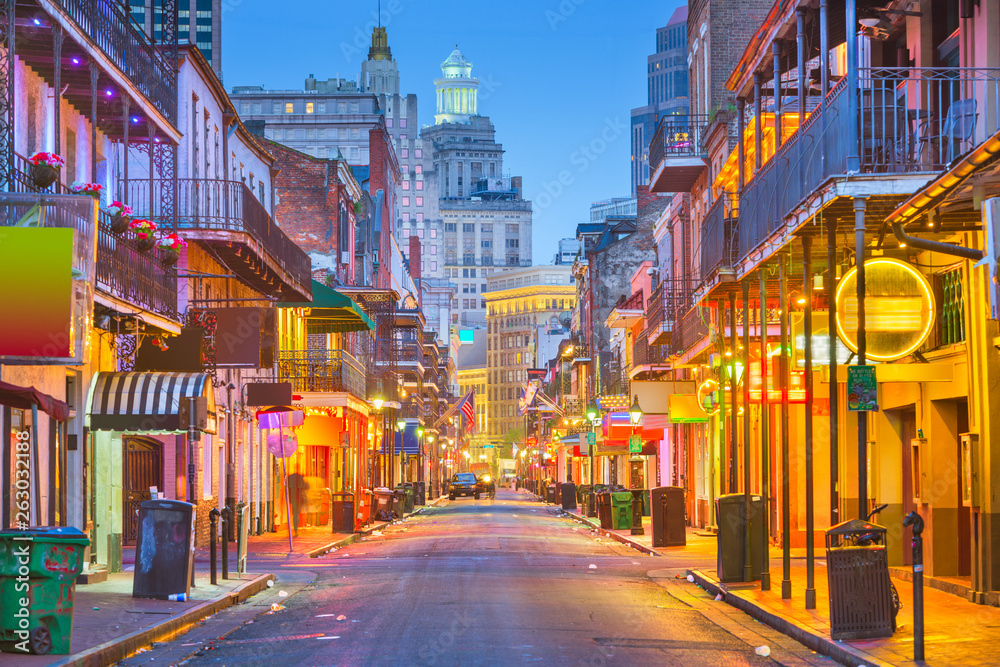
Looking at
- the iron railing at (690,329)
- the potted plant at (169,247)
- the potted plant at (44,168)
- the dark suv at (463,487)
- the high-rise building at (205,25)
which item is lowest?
the dark suv at (463,487)

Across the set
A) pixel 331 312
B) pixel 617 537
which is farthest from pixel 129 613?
pixel 331 312

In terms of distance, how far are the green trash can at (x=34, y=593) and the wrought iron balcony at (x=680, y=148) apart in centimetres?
2722

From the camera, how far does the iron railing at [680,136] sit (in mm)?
36938

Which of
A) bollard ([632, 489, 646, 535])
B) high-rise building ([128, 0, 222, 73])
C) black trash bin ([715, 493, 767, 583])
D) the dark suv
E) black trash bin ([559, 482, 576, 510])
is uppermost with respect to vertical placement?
high-rise building ([128, 0, 222, 73])

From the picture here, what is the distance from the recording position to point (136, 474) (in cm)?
2655

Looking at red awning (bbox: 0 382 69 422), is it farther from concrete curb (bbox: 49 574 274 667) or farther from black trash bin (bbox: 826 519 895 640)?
black trash bin (bbox: 826 519 895 640)

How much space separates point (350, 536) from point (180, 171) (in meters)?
9.79

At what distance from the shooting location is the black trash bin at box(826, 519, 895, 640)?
11.9 meters

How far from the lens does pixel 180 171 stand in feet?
92.5

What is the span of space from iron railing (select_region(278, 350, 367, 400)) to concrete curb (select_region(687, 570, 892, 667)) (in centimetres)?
2129

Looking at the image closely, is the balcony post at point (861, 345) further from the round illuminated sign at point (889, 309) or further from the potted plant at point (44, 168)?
the potted plant at point (44, 168)

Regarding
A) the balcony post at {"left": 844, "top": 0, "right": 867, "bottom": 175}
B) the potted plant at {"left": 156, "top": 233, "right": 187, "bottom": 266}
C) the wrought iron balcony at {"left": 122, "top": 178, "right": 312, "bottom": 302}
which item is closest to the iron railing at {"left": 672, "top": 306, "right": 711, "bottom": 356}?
the wrought iron balcony at {"left": 122, "top": 178, "right": 312, "bottom": 302}

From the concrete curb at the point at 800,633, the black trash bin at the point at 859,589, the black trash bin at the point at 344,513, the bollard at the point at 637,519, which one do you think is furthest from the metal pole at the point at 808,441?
the black trash bin at the point at 344,513

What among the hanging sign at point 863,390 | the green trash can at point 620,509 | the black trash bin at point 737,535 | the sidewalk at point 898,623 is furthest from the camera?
the green trash can at point 620,509
